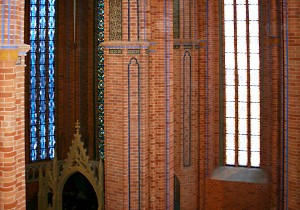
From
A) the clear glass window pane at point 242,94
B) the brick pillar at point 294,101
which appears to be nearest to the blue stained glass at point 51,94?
the clear glass window pane at point 242,94

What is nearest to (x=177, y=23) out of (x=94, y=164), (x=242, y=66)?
(x=242, y=66)

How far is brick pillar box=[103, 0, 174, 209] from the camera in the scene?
37.6 ft

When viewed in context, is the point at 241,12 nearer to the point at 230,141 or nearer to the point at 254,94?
the point at 254,94

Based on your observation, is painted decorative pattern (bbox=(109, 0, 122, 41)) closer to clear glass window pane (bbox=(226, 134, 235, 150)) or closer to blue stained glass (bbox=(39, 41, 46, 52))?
blue stained glass (bbox=(39, 41, 46, 52))

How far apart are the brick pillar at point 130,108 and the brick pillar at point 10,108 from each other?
4.28 m

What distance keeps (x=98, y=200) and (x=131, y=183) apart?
4.58 feet

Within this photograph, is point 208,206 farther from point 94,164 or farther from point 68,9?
point 68,9

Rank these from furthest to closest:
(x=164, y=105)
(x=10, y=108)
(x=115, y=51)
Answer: (x=164, y=105)
(x=115, y=51)
(x=10, y=108)

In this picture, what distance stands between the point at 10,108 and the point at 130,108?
460 cm

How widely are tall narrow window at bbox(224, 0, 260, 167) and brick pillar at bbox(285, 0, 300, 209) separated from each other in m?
6.17

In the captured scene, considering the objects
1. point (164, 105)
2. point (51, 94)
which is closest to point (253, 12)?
point (164, 105)

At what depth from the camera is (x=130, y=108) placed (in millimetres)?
11516

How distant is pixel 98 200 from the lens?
1256 cm

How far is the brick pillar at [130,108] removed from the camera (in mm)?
11453
